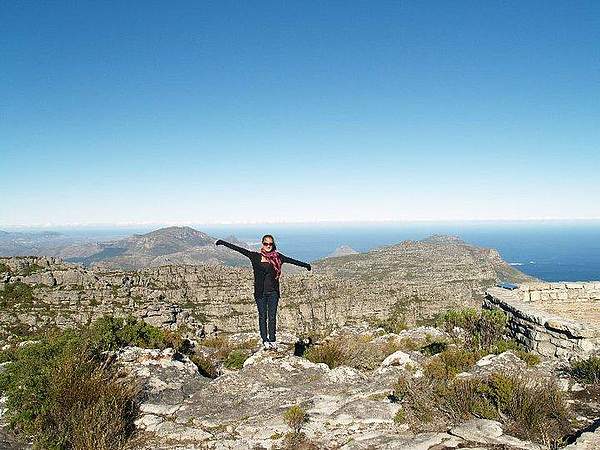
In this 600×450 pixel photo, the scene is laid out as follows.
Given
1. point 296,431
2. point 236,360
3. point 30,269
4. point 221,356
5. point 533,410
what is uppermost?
point 533,410

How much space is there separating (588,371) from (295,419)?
5.83 meters

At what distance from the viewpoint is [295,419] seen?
6316 mm

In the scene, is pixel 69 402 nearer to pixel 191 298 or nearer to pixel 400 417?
pixel 400 417

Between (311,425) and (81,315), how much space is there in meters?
57.8

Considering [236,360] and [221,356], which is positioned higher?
[236,360]

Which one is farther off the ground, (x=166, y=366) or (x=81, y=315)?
(x=166, y=366)

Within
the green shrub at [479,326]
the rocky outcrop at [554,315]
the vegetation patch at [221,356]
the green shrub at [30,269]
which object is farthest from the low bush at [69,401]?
the green shrub at [30,269]

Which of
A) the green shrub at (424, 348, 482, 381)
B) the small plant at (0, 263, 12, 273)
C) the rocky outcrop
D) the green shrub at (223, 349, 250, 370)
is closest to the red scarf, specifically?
the green shrub at (223, 349, 250, 370)

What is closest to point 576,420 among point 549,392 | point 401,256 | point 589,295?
point 549,392

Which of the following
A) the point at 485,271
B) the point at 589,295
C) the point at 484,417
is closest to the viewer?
the point at 484,417

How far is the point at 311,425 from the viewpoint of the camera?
20.9 feet

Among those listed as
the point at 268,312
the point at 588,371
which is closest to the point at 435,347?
the point at 588,371

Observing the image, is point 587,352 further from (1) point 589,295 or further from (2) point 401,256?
(2) point 401,256

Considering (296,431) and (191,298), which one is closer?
(296,431)
